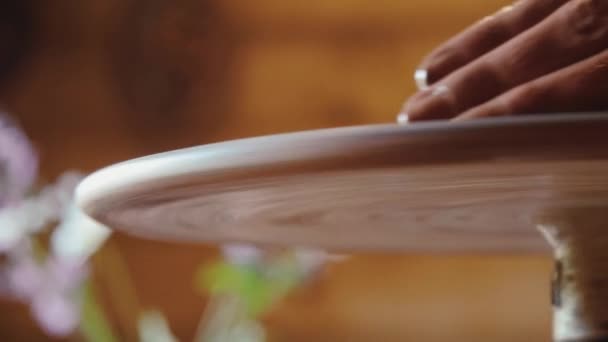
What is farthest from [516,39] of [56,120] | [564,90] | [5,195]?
[56,120]

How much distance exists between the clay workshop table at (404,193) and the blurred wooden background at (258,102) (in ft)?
3.00

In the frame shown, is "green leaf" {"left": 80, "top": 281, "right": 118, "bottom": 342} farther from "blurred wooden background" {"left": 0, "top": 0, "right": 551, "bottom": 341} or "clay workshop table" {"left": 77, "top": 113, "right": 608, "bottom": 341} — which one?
"clay workshop table" {"left": 77, "top": 113, "right": 608, "bottom": 341}

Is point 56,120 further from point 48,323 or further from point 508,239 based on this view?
point 508,239

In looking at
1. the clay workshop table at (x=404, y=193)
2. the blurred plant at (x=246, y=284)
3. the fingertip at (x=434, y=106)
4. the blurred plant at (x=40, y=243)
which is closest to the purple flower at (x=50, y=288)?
the blurred plant at (x=40, y=243)

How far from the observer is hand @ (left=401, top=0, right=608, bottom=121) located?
0.30 meters

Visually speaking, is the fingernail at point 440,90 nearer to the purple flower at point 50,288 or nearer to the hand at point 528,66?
the hand at point 528,66

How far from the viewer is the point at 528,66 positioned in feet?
1.05

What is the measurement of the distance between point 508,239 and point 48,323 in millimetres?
1116

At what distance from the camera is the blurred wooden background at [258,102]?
55.6 inches

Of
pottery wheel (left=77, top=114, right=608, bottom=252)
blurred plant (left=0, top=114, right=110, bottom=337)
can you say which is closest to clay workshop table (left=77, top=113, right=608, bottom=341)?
pottery wheel (left=77, top=114, right=608, bottom=252)

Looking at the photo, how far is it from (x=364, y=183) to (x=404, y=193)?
0.04 m

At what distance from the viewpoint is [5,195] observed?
130 cm

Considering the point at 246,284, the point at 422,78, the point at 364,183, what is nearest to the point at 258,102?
the point at 246,284

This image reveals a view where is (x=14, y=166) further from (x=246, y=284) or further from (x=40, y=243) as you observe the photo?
(x=246, y=284)
